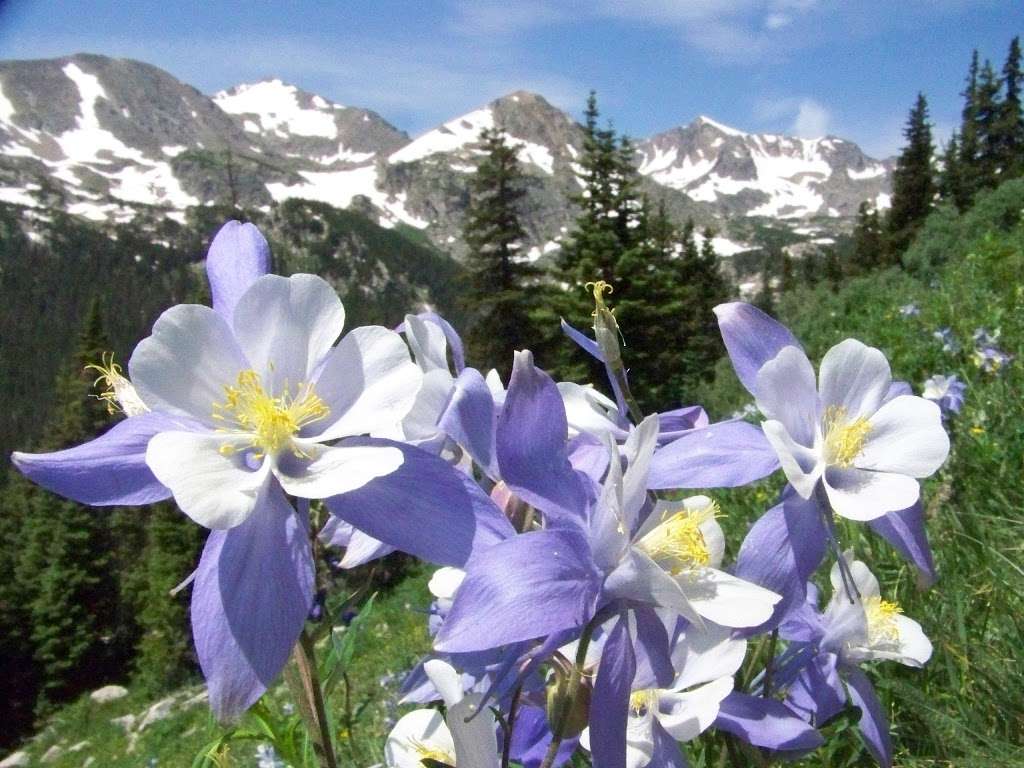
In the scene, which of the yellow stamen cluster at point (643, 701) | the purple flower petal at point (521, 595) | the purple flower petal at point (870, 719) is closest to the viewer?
the purple flower petal at point (521, 595)

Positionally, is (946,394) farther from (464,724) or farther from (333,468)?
(333,468)

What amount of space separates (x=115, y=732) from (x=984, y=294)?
72.3 ft

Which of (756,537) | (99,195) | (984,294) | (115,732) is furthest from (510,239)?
(99,195)

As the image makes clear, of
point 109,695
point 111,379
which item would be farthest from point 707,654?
point 109,695

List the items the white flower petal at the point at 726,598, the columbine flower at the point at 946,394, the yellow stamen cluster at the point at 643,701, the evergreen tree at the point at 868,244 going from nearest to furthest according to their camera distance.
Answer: the white flower petal at the point at 726,598 → the yellow stamen cluster at the point at 643,701 → the columbine flower at the point at 946,394 → the evergreen tree at the point at 868,244

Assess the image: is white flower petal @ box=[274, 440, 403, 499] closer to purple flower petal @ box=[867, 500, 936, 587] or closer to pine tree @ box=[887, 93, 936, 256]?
purple flower petal @ box=[867, 500, 936, 587]

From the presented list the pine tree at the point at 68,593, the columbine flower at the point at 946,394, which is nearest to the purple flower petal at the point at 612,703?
the columbine flower at the point at 946,394

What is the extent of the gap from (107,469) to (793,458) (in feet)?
2.62

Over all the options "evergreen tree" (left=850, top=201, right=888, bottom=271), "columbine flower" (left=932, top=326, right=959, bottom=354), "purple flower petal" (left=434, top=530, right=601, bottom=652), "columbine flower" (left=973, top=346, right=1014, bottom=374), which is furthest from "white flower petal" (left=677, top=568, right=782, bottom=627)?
"evergreen tree" (left=850, top=201, right=888, bottom=271)

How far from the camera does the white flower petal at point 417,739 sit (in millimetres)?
1314

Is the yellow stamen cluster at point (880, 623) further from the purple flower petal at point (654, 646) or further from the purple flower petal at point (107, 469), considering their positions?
the purple flower petal at point (107, 469)

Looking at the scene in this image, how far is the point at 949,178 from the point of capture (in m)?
54.5

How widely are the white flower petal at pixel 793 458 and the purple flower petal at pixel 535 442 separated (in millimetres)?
244

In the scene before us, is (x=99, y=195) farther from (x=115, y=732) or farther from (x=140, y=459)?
(x=140, y=459)
